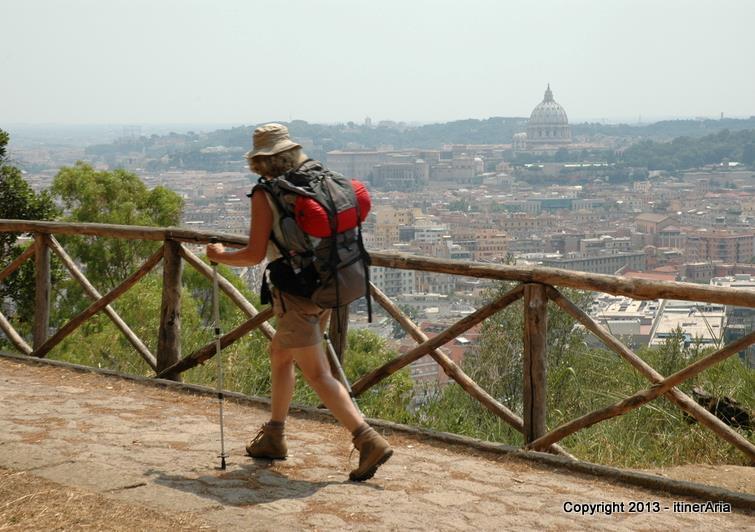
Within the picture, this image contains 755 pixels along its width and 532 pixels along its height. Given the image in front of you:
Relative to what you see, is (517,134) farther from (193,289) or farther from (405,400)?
(405,400)

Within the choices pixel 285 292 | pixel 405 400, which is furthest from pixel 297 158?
pixel 405 400

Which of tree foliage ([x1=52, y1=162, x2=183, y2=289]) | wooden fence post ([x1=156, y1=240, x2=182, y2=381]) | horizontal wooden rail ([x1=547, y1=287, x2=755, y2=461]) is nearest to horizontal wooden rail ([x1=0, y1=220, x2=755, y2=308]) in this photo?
horizontal wooden rail ([x1=547, y1=287, x2=755, y2=461])

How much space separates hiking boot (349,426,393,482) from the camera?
4.51m

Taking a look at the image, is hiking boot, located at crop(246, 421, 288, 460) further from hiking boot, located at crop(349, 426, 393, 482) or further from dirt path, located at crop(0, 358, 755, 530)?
hiking boot, located at crop(349, 426, 393, 482)

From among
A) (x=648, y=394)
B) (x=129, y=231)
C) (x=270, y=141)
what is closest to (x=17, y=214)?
(x=129, y=231)

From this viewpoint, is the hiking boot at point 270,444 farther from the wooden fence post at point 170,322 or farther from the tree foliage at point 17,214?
the tree foliage at point 17,214

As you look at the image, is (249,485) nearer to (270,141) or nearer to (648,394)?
(270,141)

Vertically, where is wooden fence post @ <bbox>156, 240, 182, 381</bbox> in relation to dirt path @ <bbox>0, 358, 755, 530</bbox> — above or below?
above

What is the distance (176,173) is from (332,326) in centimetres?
8999

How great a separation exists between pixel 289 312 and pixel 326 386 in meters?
→ 0.32

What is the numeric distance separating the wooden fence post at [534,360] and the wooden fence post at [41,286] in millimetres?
3450

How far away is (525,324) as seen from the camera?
5.26 metres

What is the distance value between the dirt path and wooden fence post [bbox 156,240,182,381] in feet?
2.99

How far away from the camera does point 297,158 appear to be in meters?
4.46
